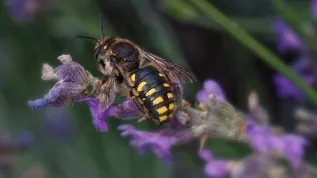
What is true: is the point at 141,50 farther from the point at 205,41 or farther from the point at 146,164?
the point at 205,41

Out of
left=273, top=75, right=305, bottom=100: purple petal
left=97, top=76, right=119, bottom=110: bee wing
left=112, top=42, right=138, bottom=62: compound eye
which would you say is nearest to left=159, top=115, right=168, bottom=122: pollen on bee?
left=97, top=76, right=119, bottom=110: bee wing

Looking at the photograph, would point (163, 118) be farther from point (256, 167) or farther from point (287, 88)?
point (287, 88)

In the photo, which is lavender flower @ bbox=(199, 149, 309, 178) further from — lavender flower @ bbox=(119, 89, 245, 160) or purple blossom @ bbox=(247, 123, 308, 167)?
lavender flower @ bbox=(119, 89, 245, 160)

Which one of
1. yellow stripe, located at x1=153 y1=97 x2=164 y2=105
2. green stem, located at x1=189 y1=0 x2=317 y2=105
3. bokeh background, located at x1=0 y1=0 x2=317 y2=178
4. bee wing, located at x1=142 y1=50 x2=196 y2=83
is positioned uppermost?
bokeh background, located at x1=0 y1=0 x2=317 y2=178

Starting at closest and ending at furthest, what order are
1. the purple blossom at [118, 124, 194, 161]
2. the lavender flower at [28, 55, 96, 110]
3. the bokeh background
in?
1. the lavender flower at [28, 55, 96, 110]
2. the purple blossom at [118, 124, 194, 161]
3. the bokeh background

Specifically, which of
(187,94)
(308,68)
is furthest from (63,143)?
(308,68)

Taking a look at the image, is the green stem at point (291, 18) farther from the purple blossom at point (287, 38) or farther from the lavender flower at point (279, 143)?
the lavender flower at point (279, 143)

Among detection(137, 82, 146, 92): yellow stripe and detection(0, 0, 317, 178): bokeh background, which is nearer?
detection(137, 82, 146, 92): yellow stripe

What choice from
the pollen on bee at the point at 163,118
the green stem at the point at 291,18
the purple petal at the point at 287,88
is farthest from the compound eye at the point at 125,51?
the purple petal at the point at 287,88
